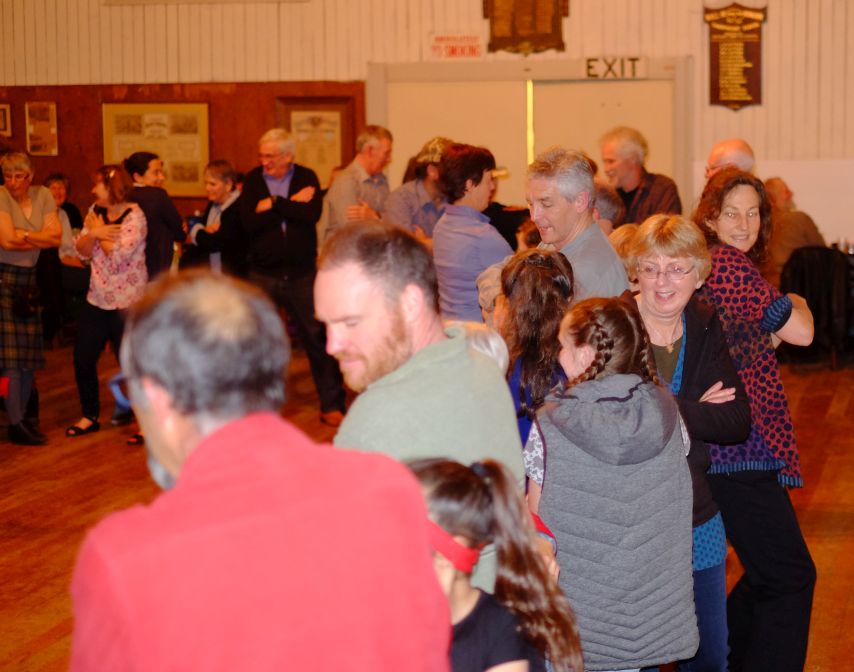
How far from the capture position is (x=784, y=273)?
9477mm

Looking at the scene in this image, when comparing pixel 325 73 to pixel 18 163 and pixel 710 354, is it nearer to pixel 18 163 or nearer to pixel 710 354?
pixel 18 163

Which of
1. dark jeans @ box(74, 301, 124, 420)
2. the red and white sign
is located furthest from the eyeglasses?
the red and white sign

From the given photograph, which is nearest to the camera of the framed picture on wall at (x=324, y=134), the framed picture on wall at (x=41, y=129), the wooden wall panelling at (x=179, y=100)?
the framed picture on wall at (x=324, y=134)

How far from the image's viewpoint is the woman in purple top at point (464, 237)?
4.79 metres

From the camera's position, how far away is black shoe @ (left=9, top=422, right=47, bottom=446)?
7.19m

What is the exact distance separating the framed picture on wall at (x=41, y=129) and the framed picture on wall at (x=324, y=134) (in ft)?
7.63

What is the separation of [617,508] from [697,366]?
73cm

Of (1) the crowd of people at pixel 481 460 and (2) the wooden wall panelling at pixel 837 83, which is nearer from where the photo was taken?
(1) the crowd of people at pixel 481 460

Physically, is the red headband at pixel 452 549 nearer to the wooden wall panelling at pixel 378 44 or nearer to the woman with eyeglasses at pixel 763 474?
the woman with eyeglasses at pixel 763 474

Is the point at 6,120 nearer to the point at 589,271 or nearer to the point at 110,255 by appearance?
the point at 110,255

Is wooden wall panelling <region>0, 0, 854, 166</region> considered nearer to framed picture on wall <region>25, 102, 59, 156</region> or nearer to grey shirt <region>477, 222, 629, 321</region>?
framed picture on wall <region>25, 102, 59, 156</region>

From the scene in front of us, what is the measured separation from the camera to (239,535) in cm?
132

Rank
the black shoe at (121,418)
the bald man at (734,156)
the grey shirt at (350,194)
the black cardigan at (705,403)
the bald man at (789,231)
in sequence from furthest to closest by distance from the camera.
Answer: the bald man at (789,231) < the grey shirt at (350,194) < the black shoe at (121,418) < the bald man at (734,156) < the black cardigan at (705,403)

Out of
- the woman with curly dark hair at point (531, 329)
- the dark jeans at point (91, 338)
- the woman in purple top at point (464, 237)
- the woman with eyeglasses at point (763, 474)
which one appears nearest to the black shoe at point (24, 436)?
the dark jeans at point (91, 338)
